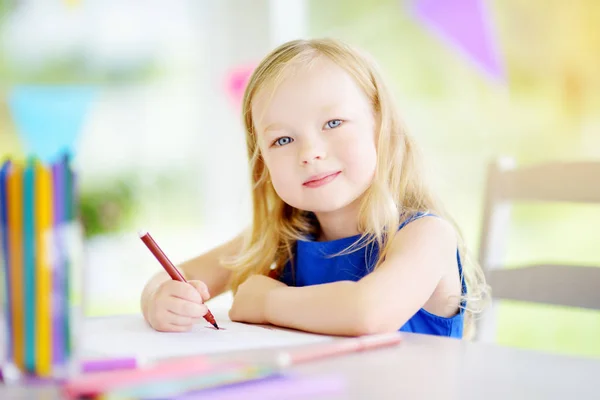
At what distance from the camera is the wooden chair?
108 cm

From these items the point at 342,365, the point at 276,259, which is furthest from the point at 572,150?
the point at 342,365

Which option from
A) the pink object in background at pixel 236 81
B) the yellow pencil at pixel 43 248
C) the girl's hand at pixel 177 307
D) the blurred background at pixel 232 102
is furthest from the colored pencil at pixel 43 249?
the pink object in background at pixel 236 81

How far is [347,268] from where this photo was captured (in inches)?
42.6

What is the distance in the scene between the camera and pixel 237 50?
2.74 m

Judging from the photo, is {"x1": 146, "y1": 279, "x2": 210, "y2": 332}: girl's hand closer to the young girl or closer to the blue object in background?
the young girl

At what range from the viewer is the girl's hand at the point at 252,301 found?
877 millimetres

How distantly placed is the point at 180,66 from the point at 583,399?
2.60 metres

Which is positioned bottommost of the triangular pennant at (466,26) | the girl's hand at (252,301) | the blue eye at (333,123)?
the girl's hand at (252,301)

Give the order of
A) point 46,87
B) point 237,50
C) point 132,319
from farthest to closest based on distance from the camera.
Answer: point 46,87
point 237,50
point 132,319

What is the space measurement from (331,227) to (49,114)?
7.17 feet

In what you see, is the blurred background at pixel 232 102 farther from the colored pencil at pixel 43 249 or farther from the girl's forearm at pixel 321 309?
the colored pencil at pixel 43 249

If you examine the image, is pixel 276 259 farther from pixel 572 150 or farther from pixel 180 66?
pixel 180 66

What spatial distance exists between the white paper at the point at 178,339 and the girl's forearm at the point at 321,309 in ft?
0.04

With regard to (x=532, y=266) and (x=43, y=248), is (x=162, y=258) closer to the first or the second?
(x=43, y=248)
